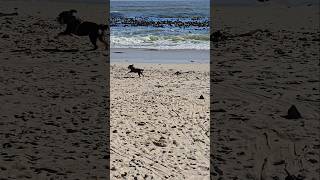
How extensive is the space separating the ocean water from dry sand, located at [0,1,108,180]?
879 cm

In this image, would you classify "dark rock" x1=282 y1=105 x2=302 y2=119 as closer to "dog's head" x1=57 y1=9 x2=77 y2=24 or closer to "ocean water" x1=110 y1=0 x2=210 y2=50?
"dog's head" x1=57 y1=9 x2=77 y2=24

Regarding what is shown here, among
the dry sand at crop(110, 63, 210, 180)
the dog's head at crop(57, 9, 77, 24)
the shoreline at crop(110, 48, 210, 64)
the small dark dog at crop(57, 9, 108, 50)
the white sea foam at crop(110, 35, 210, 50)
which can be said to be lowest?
the dry sand at crop(110, 63, 210, 180)

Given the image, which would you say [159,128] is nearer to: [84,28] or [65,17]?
[84,28]

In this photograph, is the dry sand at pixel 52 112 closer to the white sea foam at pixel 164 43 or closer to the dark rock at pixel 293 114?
the dark rock at pixel 293 114

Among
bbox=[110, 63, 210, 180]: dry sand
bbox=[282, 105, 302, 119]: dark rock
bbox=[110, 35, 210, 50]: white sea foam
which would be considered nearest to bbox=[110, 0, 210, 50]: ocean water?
bbox=[110, 35, 210, 50]: white sea foam

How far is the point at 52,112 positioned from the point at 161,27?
97.1 feet

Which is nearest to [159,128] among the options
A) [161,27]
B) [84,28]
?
[84,28]

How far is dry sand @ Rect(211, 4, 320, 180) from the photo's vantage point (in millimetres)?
5734

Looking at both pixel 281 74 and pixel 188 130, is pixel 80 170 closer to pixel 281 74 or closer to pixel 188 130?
pixel 188 130

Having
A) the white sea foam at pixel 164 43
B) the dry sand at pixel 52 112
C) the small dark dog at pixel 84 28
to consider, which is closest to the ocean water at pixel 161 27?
the white sea foam at pixel 164 43

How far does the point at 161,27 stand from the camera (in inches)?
1458

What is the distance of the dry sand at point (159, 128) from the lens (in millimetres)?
5602

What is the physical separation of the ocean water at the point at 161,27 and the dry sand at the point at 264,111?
23.8 ft

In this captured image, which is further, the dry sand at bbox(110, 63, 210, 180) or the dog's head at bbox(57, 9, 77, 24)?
the dog's head at bbox(57, 9, 77, 24)
